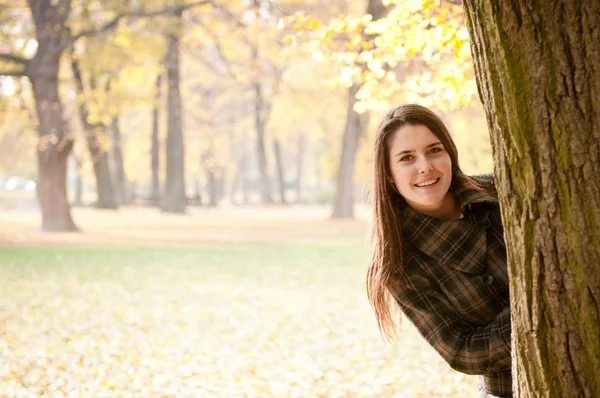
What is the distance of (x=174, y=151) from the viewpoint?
2895 cm

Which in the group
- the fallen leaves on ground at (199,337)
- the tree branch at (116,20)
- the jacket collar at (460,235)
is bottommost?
the fallen leaves on ground at (199,337)

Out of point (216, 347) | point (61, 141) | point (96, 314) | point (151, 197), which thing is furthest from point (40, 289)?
point (151, 197)

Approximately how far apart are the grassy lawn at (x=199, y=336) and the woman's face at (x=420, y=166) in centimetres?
316

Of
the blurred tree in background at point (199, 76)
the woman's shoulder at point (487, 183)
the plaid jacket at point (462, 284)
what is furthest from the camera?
the blurred tree in background at point (199, 76)

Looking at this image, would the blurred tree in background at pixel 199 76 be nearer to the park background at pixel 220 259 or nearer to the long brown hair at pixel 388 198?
the park background at pixel 220 259

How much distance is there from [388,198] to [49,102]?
55.6ft

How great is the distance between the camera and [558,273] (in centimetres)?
210

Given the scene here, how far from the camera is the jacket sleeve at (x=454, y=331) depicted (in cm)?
Answer: 263

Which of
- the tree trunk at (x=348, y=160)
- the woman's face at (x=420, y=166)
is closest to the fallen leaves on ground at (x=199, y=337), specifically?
the woman's face at (x=420, y=166)

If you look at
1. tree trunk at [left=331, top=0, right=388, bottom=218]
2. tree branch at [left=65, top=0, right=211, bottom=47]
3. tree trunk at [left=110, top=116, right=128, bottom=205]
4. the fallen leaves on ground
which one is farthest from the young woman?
tree trunk at [left=110, top=116, right=128, bottom=205]

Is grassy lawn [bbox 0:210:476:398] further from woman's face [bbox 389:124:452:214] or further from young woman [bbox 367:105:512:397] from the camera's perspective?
woman's face [bbox 389:124:452:214]

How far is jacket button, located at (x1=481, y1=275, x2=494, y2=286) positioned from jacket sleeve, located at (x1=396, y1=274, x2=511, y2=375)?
13 centimetres

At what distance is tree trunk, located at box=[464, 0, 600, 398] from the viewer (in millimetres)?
2045

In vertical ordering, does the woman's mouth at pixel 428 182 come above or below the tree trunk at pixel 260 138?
below
